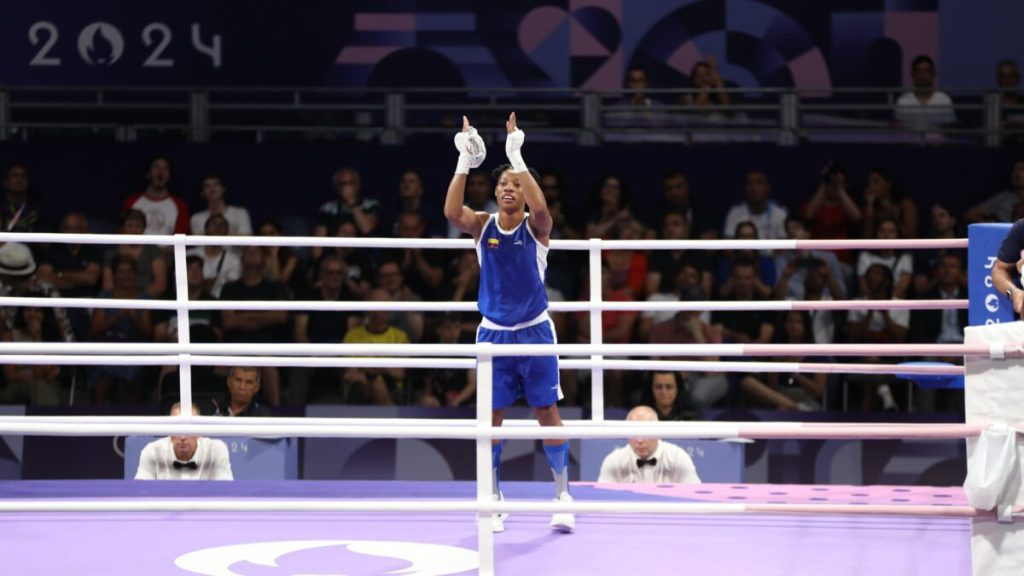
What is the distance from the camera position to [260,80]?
11523 mm

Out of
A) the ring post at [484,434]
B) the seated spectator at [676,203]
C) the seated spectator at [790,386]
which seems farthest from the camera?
the seated spectator at [676,203]

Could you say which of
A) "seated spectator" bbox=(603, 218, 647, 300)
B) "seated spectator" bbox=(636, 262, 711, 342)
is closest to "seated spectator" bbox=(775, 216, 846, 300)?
"seated spectator" bbox=(636, 262, 711, 342)

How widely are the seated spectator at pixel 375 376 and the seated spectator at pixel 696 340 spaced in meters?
1.41

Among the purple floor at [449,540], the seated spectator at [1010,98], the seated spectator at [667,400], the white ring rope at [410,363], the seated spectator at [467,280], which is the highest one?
the seated spectator at [1010,98]

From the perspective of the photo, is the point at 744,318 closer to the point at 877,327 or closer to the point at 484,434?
the point at 877,327

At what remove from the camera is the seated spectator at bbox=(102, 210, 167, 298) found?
870 centimetres

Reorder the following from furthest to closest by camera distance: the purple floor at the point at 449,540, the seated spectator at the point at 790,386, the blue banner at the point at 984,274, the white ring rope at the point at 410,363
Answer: the seated spectator at the point at 790,386
the blue banner at the point at 984,274
the white ring rope at the point at 410,363
the purple floor at the point at 449,540

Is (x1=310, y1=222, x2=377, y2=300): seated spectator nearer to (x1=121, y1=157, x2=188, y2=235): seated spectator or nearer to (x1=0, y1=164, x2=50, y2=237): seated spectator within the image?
(x1=121, y1=157, x2=188, y2=235): seated spectator

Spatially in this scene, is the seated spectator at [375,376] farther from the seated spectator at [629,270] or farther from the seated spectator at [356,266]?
the seated spectator at [629,270]

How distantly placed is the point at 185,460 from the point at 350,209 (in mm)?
2734

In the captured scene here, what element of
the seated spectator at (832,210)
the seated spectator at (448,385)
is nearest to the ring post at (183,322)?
the seated spectator at (448,385)

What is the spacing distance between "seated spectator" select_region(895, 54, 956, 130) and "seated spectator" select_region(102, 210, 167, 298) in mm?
4766

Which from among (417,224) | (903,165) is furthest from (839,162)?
(417,224)

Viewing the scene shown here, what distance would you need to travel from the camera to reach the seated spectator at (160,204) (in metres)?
9.14
